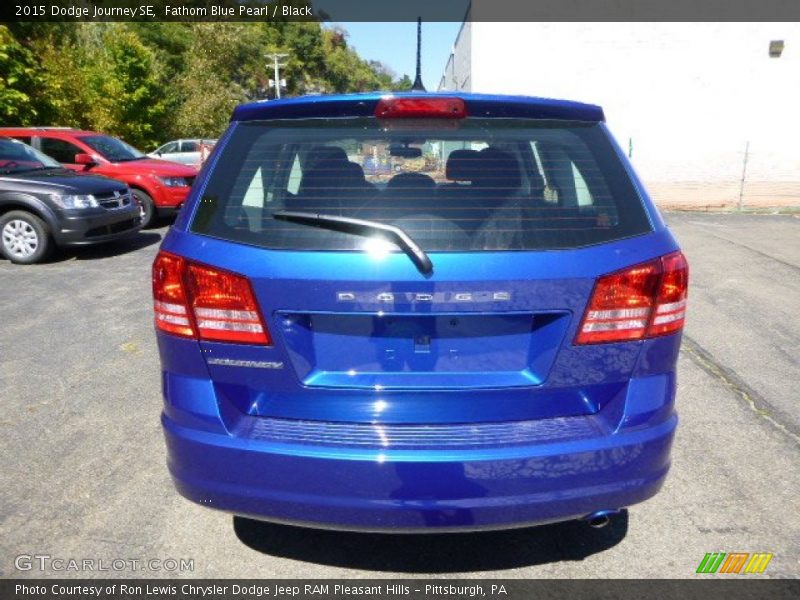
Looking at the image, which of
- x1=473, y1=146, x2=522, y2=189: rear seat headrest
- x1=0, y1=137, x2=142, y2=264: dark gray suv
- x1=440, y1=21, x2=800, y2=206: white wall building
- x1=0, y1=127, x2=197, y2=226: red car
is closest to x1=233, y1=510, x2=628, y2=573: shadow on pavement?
x1=473, y1=146, x2=522, y2=189: rear seat headrest

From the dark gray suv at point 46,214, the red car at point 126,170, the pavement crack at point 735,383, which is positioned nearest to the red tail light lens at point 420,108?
the pavement crack at point 735,383

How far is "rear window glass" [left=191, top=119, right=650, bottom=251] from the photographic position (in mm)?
2209

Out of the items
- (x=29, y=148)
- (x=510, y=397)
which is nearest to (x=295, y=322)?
(x=510, y=397)

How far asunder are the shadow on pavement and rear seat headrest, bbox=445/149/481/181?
148cm

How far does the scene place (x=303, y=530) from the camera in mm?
2861

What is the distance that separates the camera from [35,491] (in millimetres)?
3150

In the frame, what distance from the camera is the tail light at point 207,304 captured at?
7.11ft

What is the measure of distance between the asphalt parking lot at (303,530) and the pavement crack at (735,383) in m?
0.02

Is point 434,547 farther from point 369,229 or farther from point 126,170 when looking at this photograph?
point 126,170

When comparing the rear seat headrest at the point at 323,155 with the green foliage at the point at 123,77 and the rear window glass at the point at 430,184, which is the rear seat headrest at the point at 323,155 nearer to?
the rear window glass at the point at 430,184

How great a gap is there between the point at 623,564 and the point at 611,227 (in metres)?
1.36

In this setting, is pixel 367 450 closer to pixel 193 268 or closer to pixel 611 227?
pixel 193 268
